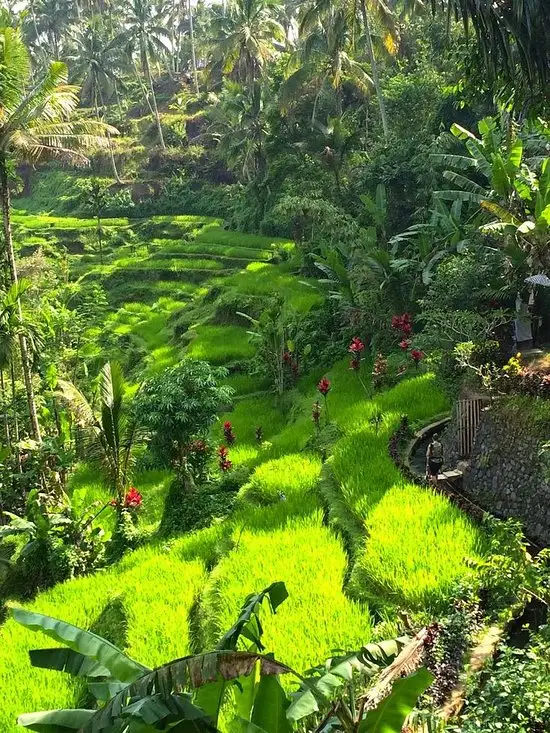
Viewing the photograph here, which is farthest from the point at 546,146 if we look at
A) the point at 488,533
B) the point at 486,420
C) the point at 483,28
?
the point at 488,533

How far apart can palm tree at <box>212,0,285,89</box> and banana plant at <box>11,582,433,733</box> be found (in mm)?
24989

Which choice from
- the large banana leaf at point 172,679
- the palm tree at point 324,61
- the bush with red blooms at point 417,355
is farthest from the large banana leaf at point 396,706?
the palm tree at point 324,61

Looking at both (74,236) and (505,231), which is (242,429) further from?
(74,236)

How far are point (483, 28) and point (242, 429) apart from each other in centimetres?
856

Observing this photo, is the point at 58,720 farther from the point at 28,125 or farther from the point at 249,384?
the point at 249,384

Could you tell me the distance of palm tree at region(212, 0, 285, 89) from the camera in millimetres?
24844

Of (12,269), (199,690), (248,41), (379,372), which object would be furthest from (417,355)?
(248,41)

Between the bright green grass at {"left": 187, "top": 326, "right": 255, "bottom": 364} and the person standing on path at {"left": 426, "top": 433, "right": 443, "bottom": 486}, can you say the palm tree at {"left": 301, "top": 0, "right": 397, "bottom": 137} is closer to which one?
the bright green grass at {"left": 187, "top": 326, "right": 255, "bottom": 364}

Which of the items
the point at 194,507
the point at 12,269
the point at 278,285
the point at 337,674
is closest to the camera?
the point at 337,674

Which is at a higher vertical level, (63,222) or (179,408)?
(63,222)

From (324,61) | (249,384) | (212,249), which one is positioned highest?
(324,61)

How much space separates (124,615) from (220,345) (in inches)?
419

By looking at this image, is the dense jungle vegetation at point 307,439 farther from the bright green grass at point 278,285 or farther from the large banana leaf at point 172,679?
the bright green grass at point 278,285

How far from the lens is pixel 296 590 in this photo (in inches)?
228
